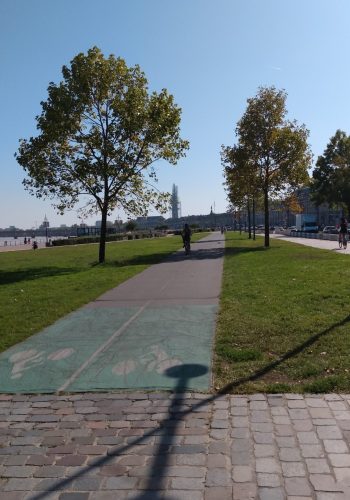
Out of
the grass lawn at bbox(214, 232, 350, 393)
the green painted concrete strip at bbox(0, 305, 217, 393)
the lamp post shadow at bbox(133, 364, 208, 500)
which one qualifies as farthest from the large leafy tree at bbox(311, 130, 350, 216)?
the lamp post shadow at bbox(133, 364, 208, 500)

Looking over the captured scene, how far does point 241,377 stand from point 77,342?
2.74 m

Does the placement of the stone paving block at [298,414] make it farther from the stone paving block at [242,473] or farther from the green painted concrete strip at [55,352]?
the green painted concrete strip at [55,352]

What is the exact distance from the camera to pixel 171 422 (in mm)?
4410

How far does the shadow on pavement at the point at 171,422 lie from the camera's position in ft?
11.2

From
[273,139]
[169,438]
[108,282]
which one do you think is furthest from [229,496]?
[273,139]

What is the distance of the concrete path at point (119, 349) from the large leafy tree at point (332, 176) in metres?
68.0

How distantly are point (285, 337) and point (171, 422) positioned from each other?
119 inches

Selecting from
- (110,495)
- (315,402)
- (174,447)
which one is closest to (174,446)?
(174,447)

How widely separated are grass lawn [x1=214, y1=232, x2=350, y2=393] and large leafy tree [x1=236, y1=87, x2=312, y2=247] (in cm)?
2380

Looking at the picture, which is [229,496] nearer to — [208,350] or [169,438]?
[169,438]

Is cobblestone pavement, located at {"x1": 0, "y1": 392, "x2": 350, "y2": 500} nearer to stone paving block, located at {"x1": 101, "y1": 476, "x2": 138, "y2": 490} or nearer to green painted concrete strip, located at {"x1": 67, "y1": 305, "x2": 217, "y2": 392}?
stone paving block, located at {"x1": 101, "y1": 476, "x2": 138, "y2": 490}

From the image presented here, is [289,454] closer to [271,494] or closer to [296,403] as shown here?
[271,494]

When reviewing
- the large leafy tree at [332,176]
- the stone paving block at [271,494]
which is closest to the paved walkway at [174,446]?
the stone paving block at [271,494]

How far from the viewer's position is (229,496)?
3.22 metres
